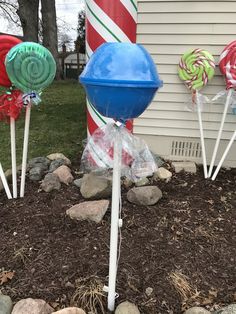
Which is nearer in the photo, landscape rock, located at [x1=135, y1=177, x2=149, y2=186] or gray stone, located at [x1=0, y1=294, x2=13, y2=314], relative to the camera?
gray stone, located at [x1=0, y1=294, x2=13, y2=314]

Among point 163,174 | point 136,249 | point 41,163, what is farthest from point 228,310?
point 41,163

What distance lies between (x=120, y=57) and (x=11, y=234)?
1.75 meters

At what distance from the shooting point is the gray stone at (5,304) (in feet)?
7.29

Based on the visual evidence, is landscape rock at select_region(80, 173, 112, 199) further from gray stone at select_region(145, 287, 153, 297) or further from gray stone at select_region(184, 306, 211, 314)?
gray stone at select_region(184, 306, 211, 314)

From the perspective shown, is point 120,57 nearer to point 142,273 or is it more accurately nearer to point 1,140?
point 142,273

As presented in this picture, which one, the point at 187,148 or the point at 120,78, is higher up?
the point at 120,78

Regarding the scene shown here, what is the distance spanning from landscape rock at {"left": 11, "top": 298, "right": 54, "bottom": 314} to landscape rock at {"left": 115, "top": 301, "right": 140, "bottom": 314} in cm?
39

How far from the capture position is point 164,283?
8.04ft

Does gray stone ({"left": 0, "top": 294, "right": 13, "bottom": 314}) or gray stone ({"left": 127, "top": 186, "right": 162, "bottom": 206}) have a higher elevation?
gray stone ({"left": 127, "top": 186, "right": 162, "bottom": 206})

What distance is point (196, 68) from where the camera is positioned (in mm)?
3863

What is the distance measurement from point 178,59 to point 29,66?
1874mm

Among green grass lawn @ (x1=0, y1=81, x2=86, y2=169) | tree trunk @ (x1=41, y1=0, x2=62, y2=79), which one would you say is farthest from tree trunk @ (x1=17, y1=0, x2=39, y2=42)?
green grass lawn @ (x1=0, y1=81, x2=86, y2=169)

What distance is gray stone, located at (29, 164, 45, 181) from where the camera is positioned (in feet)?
12.4

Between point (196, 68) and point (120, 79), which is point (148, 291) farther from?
point (196, 68)
